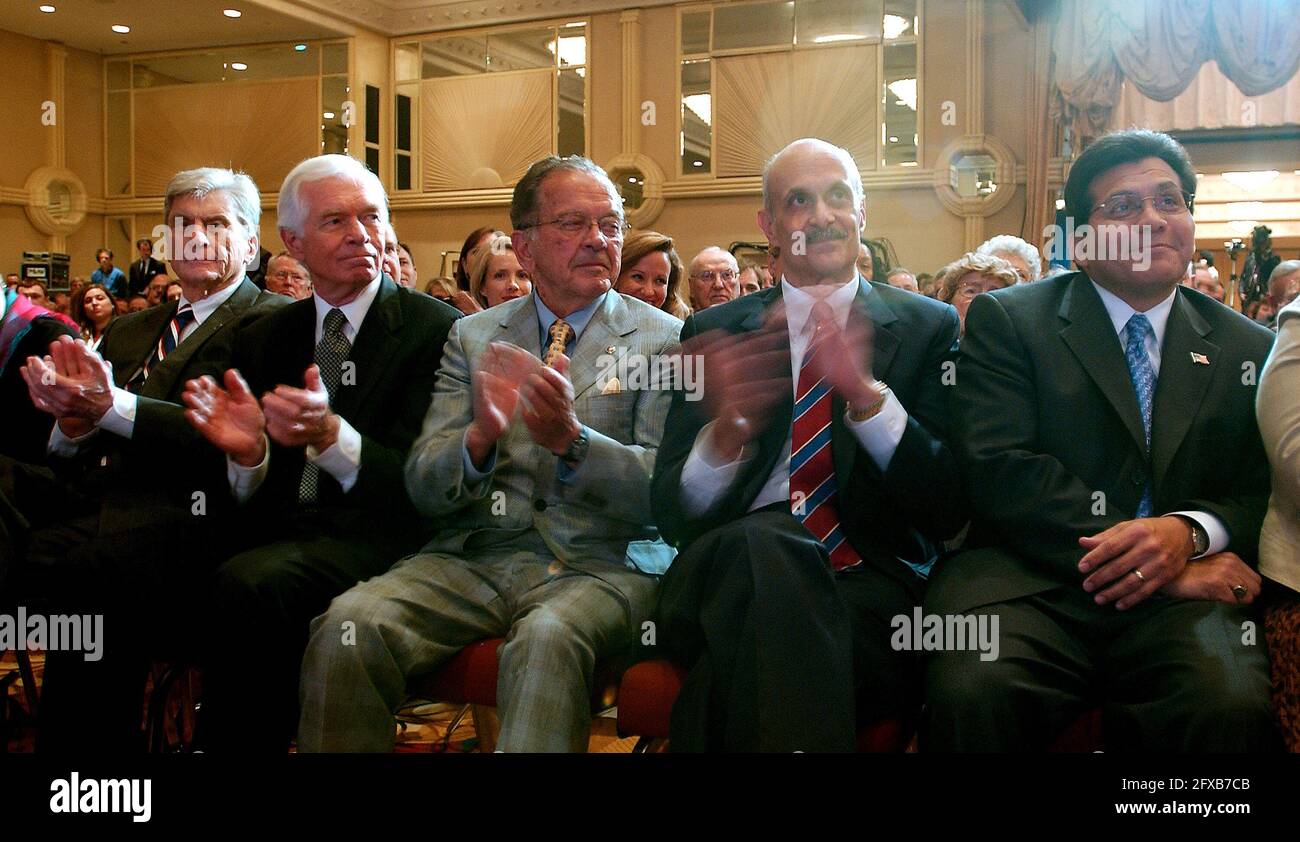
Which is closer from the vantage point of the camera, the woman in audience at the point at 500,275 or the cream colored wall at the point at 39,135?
the woman in audience at the point at 500,275

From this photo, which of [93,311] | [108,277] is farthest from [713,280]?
[108,277]

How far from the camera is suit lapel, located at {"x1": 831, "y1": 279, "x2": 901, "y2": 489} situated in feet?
7.04

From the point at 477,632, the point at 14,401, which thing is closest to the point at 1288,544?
the point at 477,632

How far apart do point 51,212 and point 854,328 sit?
47.1 ft

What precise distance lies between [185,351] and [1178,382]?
7.62ft

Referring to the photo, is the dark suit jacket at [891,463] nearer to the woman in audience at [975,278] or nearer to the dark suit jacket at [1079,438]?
the dark suit jacket at [1079,438]

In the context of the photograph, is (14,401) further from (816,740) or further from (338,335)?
(816,740)

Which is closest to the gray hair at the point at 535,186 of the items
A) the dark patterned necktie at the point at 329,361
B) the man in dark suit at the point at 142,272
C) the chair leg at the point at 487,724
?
the dark patterned necktie at the point at 329,361

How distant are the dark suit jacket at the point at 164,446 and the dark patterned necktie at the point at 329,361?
0.86 ft

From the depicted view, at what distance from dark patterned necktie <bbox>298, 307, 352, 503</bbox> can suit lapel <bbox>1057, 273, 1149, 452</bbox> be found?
1.58 m

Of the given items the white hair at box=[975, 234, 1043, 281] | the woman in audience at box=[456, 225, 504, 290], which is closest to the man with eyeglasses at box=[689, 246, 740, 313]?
the woman in audience at box=[456, 225, 504, 290]

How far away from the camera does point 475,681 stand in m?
2.17

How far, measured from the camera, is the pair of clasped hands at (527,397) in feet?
6.78

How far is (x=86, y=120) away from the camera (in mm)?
14172
